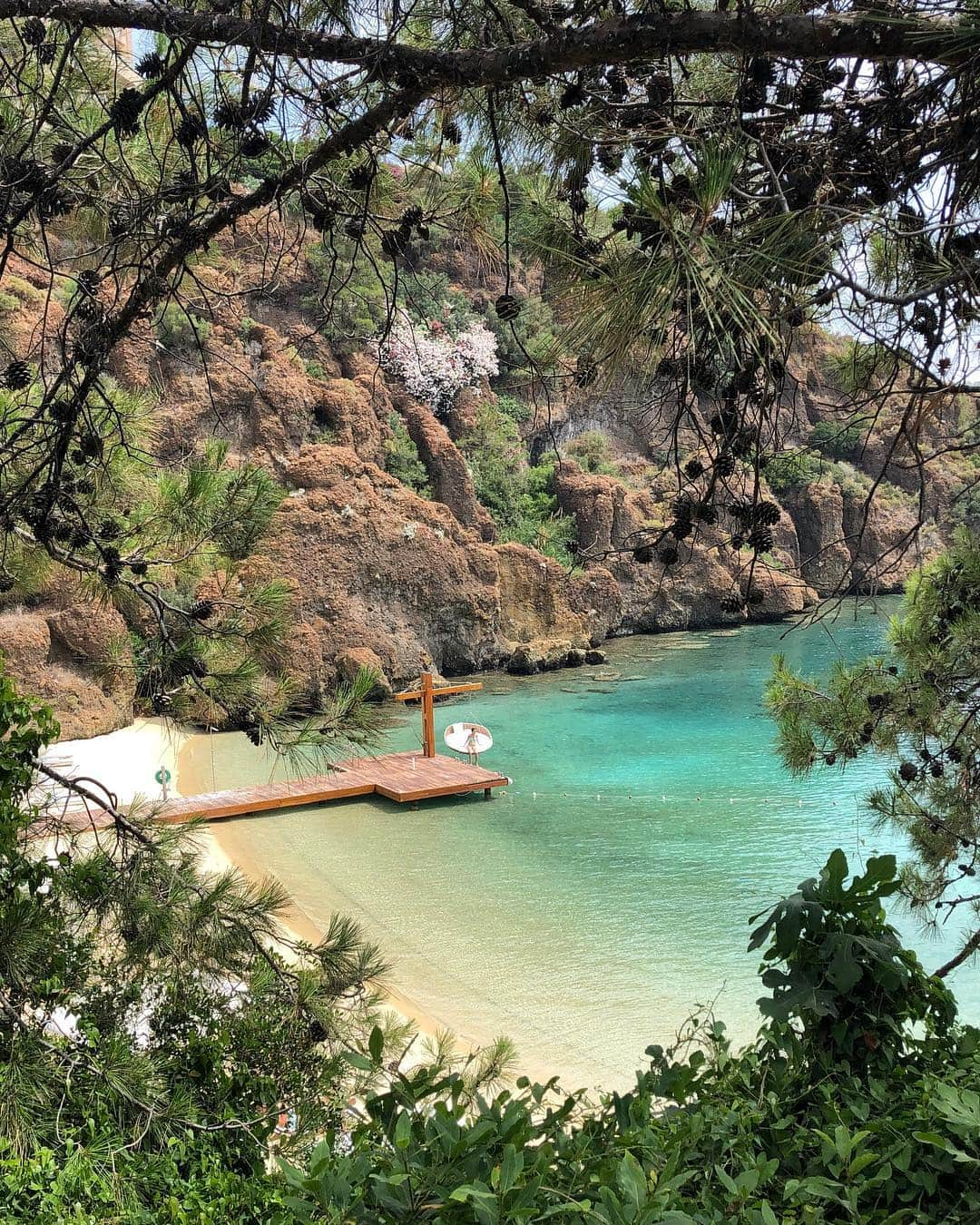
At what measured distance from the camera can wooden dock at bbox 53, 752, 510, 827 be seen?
28.2 ft

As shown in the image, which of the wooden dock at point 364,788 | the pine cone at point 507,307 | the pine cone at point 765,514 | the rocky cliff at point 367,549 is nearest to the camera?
the pine cone at point 765,514

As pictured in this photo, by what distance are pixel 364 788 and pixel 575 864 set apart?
2.59m

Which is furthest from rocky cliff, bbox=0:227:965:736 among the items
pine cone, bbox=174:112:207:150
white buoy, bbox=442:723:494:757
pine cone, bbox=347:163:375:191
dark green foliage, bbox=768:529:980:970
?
pine cone, bbox=174:112:207:150

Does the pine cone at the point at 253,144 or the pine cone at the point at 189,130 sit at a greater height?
the pine cone at the point at 189,130

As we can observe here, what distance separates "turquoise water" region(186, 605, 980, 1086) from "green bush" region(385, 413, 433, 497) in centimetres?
587

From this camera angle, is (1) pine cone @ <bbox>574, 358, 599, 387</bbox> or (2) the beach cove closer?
(1) pine cone @ <bbox>574, 358, 599, 387</bbox>

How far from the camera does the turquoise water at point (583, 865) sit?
5.29m

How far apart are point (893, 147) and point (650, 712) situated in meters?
12.0

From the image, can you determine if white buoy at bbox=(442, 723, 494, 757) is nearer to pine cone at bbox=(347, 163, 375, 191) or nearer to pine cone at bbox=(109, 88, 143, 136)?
pine cone at bbox=(347, 163, 375, 191)

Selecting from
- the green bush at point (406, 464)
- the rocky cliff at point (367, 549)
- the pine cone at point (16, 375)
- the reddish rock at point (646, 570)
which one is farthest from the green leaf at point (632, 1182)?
the green bush at point (406, 464)

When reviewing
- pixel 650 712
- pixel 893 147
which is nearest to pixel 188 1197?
pixel 893 147

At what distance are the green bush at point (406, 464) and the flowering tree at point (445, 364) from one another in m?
1.49

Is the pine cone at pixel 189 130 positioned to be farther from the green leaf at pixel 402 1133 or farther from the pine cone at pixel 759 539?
the green leaf at pixel 402 1133

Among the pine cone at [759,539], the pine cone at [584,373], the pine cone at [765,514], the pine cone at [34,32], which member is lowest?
the pine cone at [759,539]
